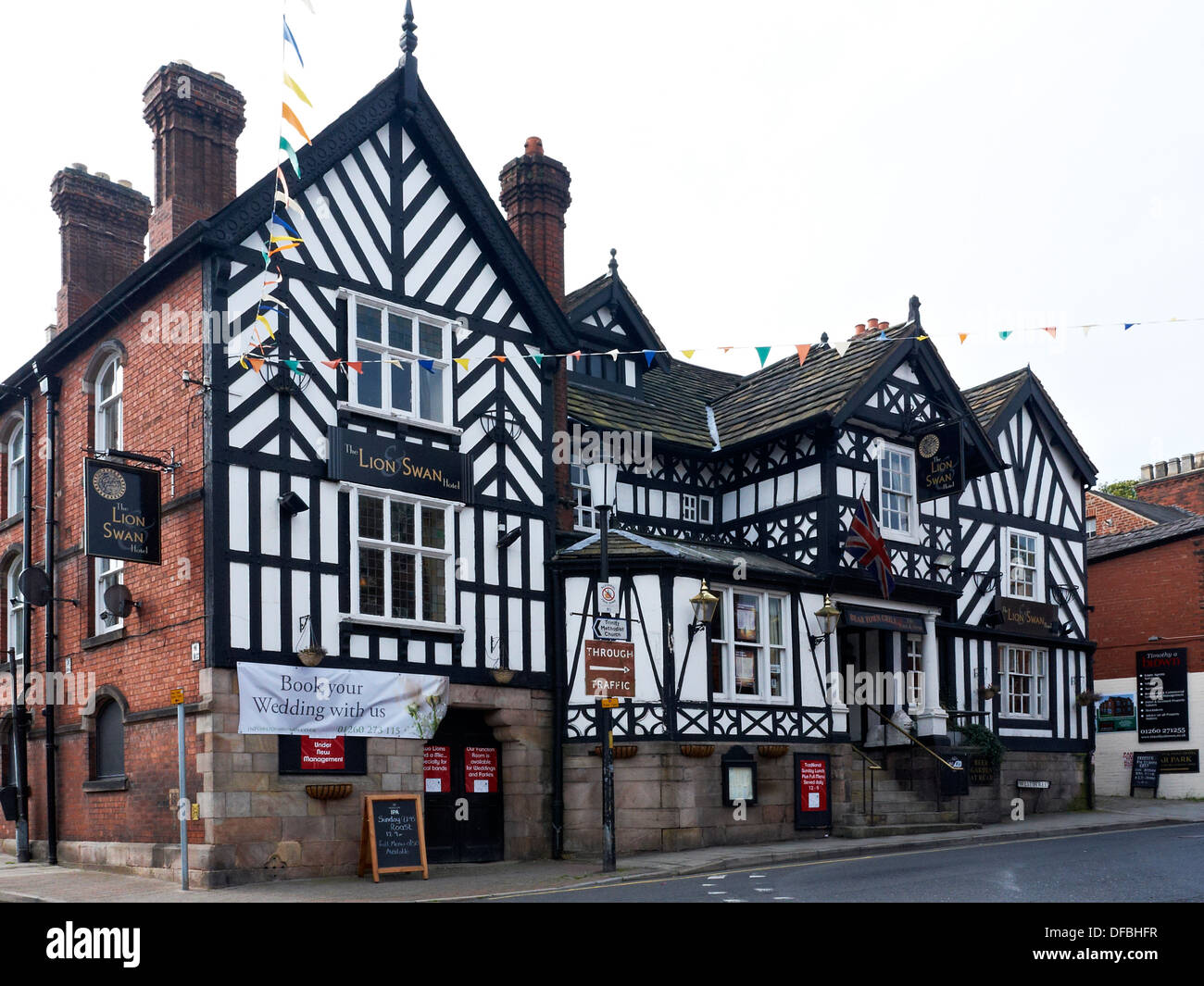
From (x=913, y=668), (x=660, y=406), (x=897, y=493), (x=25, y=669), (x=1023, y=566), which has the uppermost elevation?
(x=660, y=406)

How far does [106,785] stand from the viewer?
19.5m

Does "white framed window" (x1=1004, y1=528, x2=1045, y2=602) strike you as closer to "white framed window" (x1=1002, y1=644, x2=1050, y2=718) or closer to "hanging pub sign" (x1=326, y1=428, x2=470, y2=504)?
"white framed window" (x1=1002, y1=644, x2=1050, y2=718)

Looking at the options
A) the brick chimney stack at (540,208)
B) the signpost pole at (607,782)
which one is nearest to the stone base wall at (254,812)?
the signpost pole at (607,782)

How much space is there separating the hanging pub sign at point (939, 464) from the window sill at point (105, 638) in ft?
49.1

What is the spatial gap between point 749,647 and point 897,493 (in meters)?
5.21

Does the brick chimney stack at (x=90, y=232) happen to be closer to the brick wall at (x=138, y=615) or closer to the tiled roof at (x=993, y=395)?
the brick wall at (x=138, y=615)

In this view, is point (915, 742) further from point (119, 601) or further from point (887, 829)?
point (119, 601)

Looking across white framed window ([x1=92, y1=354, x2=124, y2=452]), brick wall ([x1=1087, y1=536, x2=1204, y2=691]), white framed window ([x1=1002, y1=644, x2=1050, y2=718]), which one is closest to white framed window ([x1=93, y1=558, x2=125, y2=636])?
white framed window ([x1=92, y1=354, x2=124, y2=452])

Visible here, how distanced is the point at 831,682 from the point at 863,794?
7.03 feet

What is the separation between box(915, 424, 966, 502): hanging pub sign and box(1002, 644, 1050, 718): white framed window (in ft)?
18.4

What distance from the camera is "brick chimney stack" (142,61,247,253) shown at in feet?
65.1

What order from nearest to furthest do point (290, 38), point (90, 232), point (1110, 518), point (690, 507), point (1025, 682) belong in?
point (290, 38) → point (90, 232) → point (690, 507) → point (1025, 682) → point (1110, 518)

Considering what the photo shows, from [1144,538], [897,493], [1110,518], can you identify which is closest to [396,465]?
[897,493]

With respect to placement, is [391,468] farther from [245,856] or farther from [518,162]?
[518,162]
